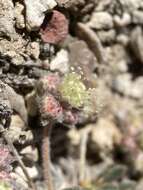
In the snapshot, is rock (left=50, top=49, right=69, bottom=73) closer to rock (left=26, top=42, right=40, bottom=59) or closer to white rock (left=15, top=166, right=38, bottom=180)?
rock (left=26, top=42, right=40, bottom=59)

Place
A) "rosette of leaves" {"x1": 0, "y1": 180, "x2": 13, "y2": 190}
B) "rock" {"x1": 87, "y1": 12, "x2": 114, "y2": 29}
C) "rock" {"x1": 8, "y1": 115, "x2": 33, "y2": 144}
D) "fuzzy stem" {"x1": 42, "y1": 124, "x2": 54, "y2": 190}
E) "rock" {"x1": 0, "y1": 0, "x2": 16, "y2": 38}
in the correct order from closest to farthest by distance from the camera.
→ "rosette of leaves" {"x1": 0, "y1": 180, "x2": 13, "y2": 190}
"rock" {"x1": 0, "y1": 0, "x2": 16, "y2": 38}
"rock" {"x1": 8, "y1": 115, "x2": 33, "y2": 144}
"fuzzy stem" {"x1": 42, "y1": 124, "x2": 54, "y2": 190}
"rock" {"x1": 87, "y1": 12, "x2": 114, "y2": 29}

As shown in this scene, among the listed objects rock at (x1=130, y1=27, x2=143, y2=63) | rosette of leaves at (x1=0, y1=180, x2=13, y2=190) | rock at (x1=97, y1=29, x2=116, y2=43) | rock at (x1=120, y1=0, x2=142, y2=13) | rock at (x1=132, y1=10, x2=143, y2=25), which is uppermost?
rock at (x1=120, y1=0, x2=142, y2=13)

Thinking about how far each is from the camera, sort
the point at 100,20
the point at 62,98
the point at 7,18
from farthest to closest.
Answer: the point at 100,20
the point at 62,98
the point at 7,18

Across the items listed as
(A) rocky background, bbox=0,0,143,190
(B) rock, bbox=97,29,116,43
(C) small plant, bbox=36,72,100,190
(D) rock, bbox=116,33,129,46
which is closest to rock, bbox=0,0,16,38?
(A) rocky background, bbox=0,0,143,190

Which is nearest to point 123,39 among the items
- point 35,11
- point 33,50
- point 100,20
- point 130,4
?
point 130,4

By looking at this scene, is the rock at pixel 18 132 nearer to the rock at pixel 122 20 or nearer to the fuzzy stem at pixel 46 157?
the fuzzy stem at pixel 46 157

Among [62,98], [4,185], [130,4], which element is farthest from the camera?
[130,4]

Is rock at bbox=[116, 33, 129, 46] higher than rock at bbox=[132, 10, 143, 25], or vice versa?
rock at bbox=[132, 10, 143, 25]

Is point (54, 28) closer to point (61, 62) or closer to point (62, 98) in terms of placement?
point (61, 62)

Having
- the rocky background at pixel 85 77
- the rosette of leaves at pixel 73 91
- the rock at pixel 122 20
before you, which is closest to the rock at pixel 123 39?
the rocky background at pixel 85 77
